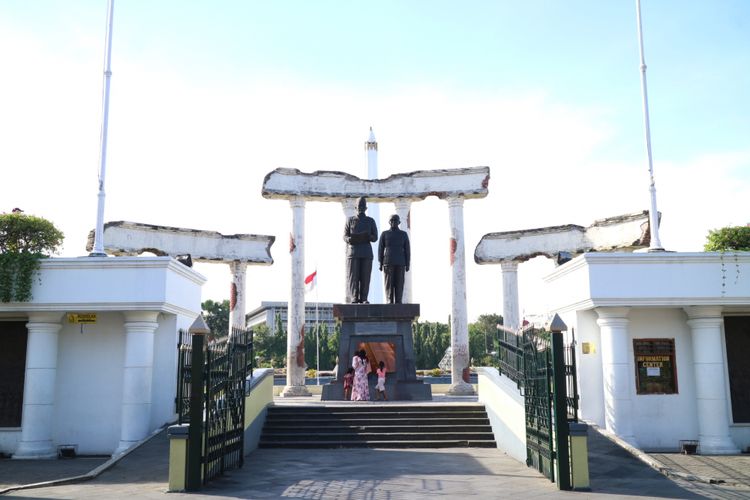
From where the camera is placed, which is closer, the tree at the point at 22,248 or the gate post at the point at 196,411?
the gate post at the point at 196,411

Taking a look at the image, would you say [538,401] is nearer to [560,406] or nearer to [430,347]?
[560,406]

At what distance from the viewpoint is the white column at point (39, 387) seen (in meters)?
13.3

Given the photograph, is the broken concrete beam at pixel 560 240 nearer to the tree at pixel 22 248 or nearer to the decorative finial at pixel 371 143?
the tree at pixel 22 248

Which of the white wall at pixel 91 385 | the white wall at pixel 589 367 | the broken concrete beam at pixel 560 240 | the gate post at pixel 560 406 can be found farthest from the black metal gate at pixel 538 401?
the broken concrete beam at pixel 560 240

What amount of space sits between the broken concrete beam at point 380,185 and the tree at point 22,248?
8.48 metres

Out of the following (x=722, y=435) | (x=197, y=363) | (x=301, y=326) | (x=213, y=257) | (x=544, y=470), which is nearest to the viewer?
(x=197, y=363)

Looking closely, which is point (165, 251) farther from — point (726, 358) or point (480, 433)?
point (726, 358)

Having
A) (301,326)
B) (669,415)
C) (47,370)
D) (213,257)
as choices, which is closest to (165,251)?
(213,257)

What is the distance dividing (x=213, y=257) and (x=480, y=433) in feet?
40.8

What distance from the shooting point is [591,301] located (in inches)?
521

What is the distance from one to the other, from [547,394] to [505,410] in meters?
3.08

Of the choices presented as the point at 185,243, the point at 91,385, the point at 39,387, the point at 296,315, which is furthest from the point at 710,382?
the point at 185,243

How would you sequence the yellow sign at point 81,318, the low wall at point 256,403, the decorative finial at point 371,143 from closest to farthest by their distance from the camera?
the low wall at point 256,403 < the yellow sign at point 81,318 < the decorative finial at point 371,143

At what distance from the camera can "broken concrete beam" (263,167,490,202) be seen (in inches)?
875
